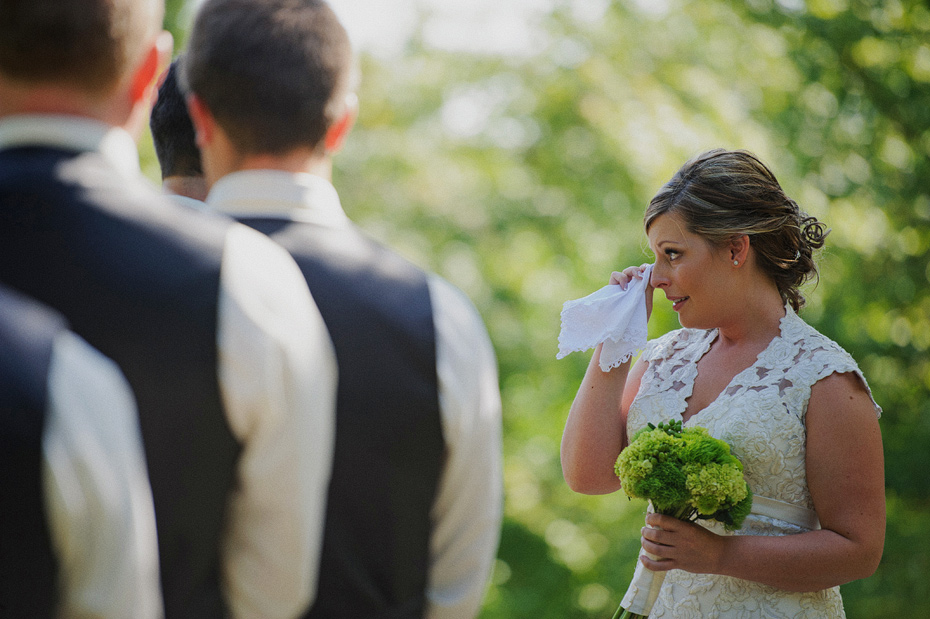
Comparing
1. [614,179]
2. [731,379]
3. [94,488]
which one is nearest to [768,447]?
[731,379]

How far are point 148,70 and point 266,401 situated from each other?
24.5 inches

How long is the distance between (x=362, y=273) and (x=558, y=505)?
29.5 feet

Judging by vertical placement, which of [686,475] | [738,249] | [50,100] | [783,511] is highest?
[50,100]

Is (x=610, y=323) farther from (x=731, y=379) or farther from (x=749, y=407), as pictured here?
(x=749, y=407)

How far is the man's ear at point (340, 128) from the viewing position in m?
1.69

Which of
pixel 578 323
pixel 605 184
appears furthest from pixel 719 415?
pixel 605 184

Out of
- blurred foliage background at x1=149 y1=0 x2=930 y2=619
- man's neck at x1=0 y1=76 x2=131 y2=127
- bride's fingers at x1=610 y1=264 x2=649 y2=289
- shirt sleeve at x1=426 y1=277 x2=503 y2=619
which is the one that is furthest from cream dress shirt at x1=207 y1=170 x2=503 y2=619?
blurred foliage background at x1=149 y1=0 x2=930 y2=619

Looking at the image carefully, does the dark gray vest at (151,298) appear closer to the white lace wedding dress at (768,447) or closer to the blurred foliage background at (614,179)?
the white lace wedding dress at (768,447)

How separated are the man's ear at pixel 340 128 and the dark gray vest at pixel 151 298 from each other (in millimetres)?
392

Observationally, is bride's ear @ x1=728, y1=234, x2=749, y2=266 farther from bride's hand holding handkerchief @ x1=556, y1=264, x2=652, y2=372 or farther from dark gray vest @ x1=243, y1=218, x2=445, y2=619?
dark gray vest @ x1=243, y1=218, x2=445, y2=619

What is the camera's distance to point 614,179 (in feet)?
35.8

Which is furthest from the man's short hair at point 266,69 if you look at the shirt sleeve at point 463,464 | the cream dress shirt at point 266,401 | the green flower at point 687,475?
the green flower at point 687,475

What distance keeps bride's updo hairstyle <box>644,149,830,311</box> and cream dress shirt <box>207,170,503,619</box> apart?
4.40ft

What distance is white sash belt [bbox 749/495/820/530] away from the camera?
2.55 meters
